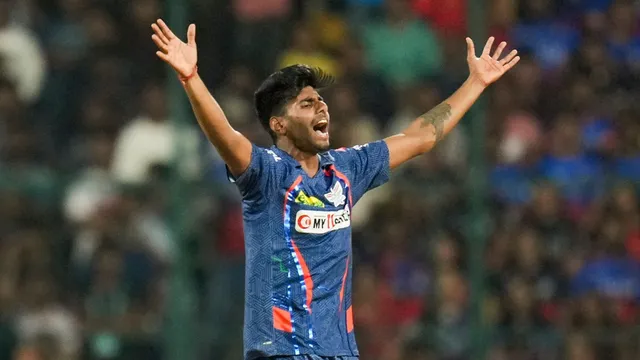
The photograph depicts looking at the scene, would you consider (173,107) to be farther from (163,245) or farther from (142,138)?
(163,245)

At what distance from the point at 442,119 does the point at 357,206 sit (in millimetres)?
3637

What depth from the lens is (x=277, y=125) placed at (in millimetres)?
6043

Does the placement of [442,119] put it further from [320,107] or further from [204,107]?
[204,107]

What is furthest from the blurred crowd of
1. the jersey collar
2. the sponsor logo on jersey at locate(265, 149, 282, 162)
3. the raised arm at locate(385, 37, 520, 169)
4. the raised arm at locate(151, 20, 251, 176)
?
the raised arm at locate(151, 20, 251, 176)

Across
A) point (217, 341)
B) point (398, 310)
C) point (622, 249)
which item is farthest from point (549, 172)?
point (217, 341)

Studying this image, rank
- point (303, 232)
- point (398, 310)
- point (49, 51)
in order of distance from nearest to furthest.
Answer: point (303, 232) < point (398, 310) < point (49, 51)

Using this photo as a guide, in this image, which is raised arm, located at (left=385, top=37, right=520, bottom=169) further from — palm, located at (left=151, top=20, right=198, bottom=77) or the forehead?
palm, located at (left=151, top=20, right=198, bottom=77)

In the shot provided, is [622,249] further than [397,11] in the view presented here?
No

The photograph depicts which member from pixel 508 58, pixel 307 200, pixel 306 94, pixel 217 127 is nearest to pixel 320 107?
pixel 306 94

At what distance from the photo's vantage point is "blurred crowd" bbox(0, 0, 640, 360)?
10000 mm

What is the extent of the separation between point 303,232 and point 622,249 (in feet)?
16.2

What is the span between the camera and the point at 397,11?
10.9m

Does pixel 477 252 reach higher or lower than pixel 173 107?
lower

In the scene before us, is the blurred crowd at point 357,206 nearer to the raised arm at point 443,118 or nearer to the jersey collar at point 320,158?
the raised arm at point 443,118
